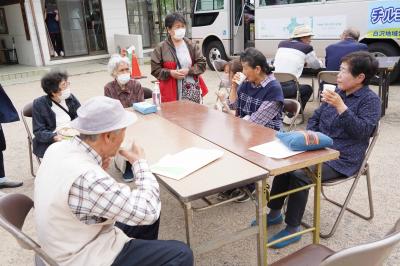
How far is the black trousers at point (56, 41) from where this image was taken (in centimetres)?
1146

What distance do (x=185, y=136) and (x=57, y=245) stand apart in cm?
119

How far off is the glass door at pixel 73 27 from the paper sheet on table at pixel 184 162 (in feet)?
35.8

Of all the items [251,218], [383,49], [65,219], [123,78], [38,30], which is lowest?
[251,218]

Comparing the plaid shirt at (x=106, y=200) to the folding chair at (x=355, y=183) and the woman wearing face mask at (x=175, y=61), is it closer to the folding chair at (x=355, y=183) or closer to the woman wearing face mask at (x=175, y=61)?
the folding chair at (x=355, y=183)

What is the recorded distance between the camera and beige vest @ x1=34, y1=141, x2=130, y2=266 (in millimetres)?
1316

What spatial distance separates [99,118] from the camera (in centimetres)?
142

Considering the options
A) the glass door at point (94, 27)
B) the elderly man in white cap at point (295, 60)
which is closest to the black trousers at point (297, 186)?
the elderly man in white cap at point (295, 60)

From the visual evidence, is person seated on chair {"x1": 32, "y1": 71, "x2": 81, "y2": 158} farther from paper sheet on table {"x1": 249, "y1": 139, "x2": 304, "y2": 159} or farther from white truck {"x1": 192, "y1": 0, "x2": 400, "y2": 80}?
white truck {"x1": 192, "y1": 0, "x2": 400, "y2": 80}

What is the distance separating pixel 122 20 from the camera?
12.3 meters

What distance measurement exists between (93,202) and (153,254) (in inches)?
15.6

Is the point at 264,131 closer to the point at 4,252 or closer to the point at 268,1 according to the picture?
the point at 4,252

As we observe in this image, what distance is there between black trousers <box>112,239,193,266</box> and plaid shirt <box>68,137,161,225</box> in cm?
17

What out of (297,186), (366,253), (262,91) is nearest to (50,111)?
(262,91)

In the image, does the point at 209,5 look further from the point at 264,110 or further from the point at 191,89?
the point at 264,110
